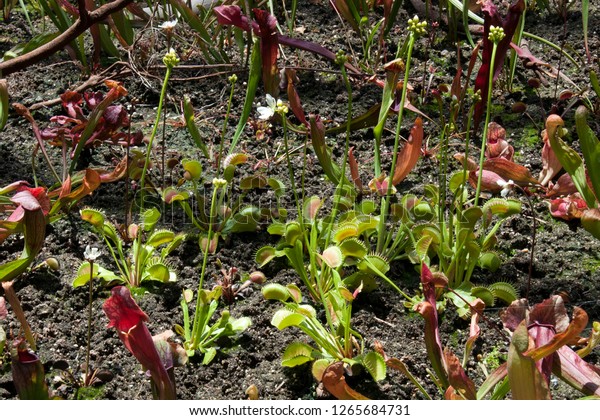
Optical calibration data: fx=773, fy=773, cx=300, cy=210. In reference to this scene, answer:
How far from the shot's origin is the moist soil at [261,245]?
52.0 inches

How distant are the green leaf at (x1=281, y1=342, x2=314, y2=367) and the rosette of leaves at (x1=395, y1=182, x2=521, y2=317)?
0.94ft

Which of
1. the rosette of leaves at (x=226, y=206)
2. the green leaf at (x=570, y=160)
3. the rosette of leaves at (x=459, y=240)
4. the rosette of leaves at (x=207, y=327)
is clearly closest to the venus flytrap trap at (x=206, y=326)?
the rosette of leaves at (x=207, y=327)

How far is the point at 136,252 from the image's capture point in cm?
149

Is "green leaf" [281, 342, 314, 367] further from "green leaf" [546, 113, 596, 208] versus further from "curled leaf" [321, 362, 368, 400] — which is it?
"green leaf" [546, 113, 596, 208]

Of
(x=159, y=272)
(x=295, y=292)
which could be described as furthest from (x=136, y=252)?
(x=295, y=292)

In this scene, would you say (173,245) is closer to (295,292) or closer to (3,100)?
(295,292)

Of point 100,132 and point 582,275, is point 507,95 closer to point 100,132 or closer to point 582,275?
point 582,275

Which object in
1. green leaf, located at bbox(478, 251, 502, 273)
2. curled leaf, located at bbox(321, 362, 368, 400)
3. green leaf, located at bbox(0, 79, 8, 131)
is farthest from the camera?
green leaf, located at bbox(0, 79, 8, 131)

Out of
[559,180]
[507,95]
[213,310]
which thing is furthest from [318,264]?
[507,95]

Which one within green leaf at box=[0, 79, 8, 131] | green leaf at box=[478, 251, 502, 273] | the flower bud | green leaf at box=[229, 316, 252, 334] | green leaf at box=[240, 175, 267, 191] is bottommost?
green leaf at box=[478, 251, 502, 273]

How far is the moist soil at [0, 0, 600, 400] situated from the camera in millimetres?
1320

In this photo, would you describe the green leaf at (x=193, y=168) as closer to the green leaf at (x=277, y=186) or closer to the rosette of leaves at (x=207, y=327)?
the green leaf at (x=277, y=186)

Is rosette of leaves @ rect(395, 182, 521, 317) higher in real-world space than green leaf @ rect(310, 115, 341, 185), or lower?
lower

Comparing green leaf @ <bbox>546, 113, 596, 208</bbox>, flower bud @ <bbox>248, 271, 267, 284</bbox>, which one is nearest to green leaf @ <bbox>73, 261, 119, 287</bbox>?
flower bud @ <bbox>248, 271, 267, 284</bbox>
